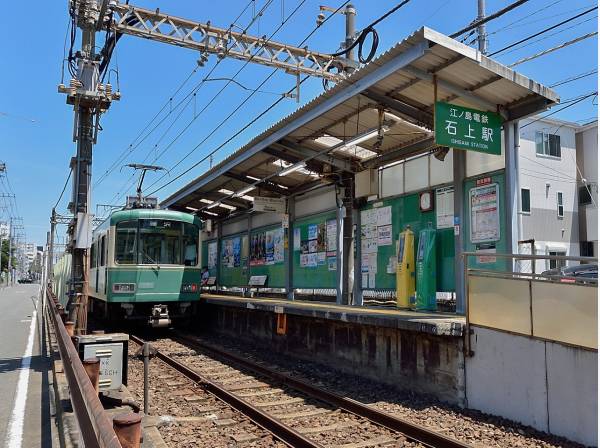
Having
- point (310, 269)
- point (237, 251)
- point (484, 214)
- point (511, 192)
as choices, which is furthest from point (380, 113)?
point (237, 251)

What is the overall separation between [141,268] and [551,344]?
10384 millimetres

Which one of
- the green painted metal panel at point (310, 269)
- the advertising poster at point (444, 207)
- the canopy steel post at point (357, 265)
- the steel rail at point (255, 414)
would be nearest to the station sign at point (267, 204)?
the green painted metal panel at point (310, 269)

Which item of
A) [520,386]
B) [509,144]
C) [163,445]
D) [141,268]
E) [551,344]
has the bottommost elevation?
[163,445]

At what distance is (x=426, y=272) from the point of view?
9938 mm

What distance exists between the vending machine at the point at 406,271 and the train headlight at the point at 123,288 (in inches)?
270

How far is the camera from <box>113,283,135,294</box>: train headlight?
13.3 meters

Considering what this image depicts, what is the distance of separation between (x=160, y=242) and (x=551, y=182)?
539 inches

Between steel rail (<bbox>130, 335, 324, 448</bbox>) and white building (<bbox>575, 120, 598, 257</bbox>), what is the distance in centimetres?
1560

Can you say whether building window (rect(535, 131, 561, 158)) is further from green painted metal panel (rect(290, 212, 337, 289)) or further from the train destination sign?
the train destination sign

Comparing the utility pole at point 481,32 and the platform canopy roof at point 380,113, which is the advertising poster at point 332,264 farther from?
the utility pole at point 481,32

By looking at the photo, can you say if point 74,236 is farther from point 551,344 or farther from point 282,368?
point 551,344

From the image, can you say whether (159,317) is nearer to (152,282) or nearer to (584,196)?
(152,282)

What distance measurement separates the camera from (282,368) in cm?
1002

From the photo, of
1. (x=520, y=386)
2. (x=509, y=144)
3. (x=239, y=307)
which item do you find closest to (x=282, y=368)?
(x=239, y=307)
